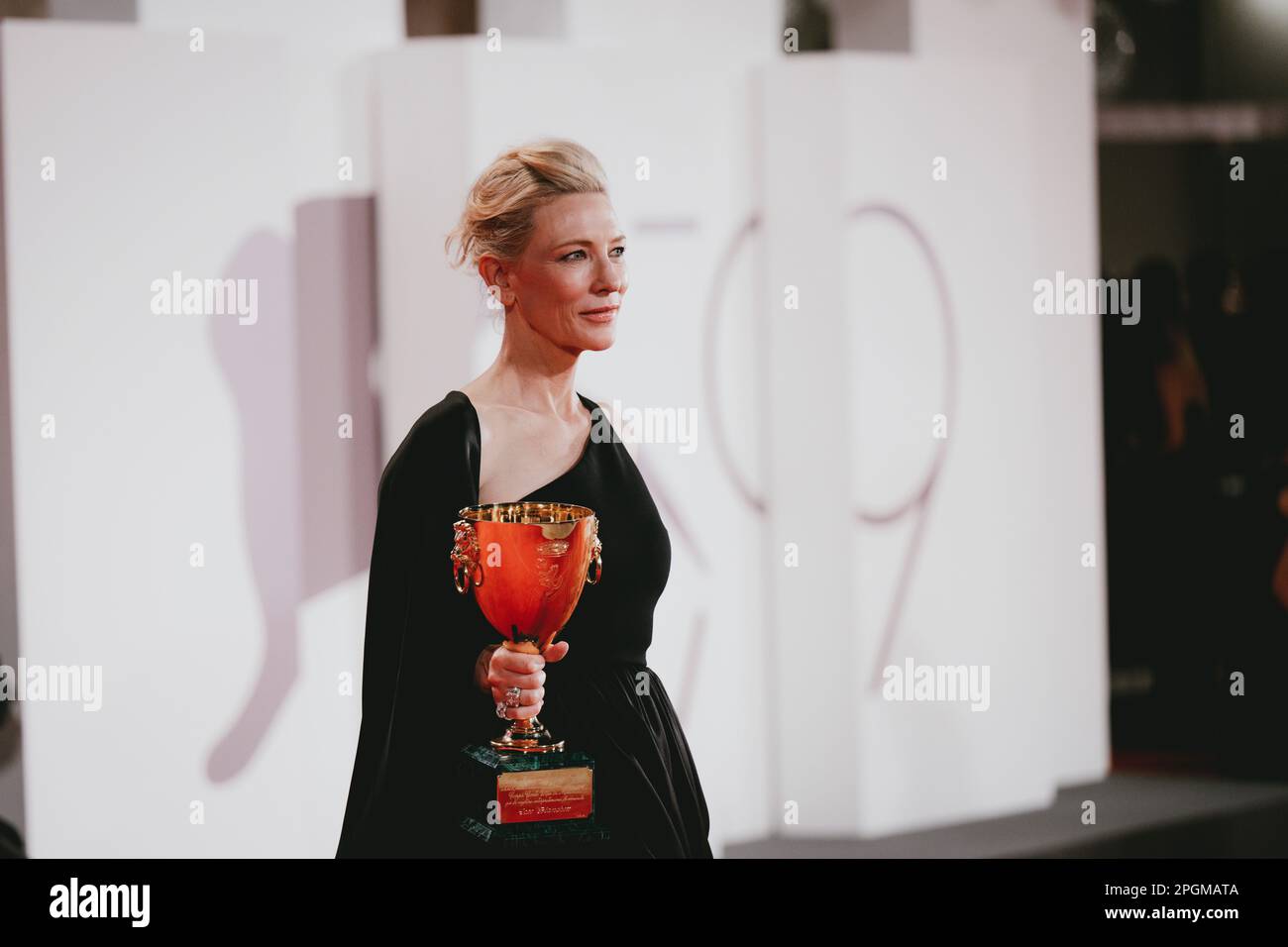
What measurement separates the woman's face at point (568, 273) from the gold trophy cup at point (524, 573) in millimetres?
372

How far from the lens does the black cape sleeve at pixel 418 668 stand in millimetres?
2139

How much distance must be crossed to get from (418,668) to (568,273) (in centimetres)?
74

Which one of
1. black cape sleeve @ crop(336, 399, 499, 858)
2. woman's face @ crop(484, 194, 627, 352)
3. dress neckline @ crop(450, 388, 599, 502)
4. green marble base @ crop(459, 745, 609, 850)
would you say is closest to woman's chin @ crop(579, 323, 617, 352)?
woman's face @ crop(484, 194, 627, 352)

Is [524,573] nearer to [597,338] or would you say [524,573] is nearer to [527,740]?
[527,740]

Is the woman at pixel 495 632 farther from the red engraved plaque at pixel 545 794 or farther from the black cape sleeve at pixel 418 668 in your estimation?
the red engraved plaque at pixel 545 794

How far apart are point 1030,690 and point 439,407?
98.6 inches

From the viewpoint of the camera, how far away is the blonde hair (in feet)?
7.41

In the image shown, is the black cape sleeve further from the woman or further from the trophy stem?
the trophy stem

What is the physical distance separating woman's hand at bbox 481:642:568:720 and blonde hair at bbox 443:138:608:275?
0.73 metres

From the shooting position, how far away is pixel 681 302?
350 centimetres

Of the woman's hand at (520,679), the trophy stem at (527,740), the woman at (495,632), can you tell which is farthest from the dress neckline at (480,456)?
the trophy stem at (527,740)

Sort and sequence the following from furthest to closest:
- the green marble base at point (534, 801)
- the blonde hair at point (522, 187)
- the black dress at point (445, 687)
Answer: the blonde hair at point (522, 187) < the black dress at point (445, 687) < the green marble base at point (534, 801)

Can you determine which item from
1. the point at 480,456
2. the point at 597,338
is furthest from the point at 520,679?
the point at 597,338
